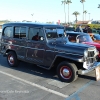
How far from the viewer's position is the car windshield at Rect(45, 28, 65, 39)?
6171mm

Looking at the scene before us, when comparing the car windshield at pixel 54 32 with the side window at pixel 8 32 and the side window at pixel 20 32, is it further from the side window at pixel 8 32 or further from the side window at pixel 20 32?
the side window at pixel 8 32

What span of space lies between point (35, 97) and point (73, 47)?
2.04 meters

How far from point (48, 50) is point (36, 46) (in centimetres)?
59

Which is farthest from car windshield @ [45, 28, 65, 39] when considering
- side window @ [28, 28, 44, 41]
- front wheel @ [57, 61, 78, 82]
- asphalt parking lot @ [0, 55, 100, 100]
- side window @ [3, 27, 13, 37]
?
side window @ [3, 27, 13, 37]

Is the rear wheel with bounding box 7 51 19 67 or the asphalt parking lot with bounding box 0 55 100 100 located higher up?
the rear wheel with bounding box 7 51 19 67

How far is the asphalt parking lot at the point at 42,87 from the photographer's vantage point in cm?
457

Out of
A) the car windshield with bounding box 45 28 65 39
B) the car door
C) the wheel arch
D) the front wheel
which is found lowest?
the front wheel

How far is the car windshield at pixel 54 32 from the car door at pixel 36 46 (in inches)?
9.4

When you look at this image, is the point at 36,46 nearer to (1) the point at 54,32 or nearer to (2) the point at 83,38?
(1) the point at 54,32

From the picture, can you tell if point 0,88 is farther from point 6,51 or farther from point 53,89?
point 6,51

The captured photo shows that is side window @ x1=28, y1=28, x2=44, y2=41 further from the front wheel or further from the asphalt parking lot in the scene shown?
the asphalt parking lot

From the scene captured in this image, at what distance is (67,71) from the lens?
5562 mm

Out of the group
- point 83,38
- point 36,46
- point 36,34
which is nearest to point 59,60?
point 36,46

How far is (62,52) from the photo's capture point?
5574 mm
